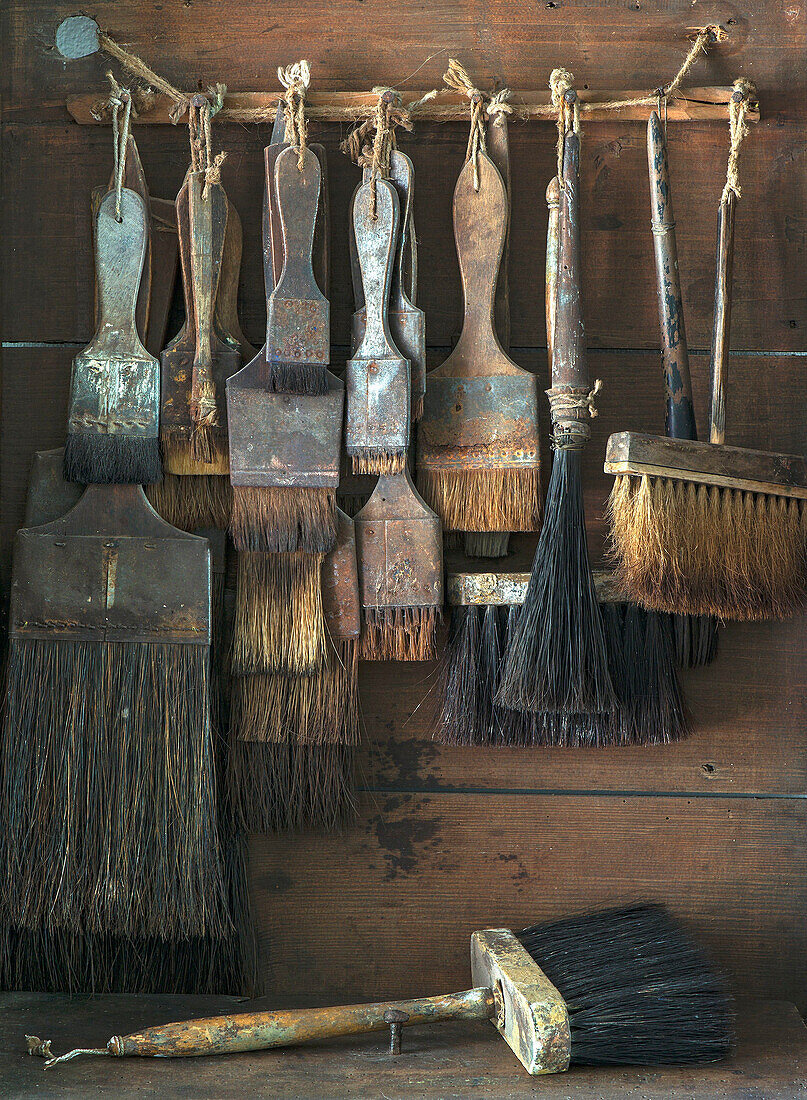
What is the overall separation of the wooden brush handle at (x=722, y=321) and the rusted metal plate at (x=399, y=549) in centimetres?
34

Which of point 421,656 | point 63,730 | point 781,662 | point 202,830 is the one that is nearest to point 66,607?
point 63,730

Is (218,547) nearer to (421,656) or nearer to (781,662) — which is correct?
(421,656)

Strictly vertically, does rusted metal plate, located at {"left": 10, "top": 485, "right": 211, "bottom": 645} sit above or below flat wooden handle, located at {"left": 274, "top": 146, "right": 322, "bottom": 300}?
below

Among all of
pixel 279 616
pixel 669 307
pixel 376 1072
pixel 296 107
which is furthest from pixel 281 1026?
pixel 296 107

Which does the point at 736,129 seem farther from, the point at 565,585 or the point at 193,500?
the point at 193,500

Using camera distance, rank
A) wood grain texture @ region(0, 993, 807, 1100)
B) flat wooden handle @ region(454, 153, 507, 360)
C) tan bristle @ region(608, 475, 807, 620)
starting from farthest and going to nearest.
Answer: flat wooden handle @ region(454, 153, 507, 360)
tan bristle @ region(608, 475, 807, 620)
wood grain texture @ region(0, 993, 807, 1100)

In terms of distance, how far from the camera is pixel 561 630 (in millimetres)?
1127

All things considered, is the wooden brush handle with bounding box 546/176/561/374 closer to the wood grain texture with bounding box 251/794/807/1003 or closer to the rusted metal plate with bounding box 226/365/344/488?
the rusted metal plate with bounding box 226/365/344/488

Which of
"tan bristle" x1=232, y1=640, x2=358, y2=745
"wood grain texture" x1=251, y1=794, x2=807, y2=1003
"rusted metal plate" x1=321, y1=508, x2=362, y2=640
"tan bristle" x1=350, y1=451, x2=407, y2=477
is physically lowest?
"wood grain texture" x1=251, y1=794, x2=807, y2=1003

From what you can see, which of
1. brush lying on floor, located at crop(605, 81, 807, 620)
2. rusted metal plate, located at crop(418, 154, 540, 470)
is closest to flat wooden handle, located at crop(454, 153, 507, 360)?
rusted metal plate, located at crop(418, 154, 540, 470)

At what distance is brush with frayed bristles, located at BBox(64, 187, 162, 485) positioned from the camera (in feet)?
3.83

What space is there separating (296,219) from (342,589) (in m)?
0.42

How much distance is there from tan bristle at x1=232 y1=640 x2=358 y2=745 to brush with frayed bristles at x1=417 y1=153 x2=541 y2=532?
0.75ft

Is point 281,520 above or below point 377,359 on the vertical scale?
below
